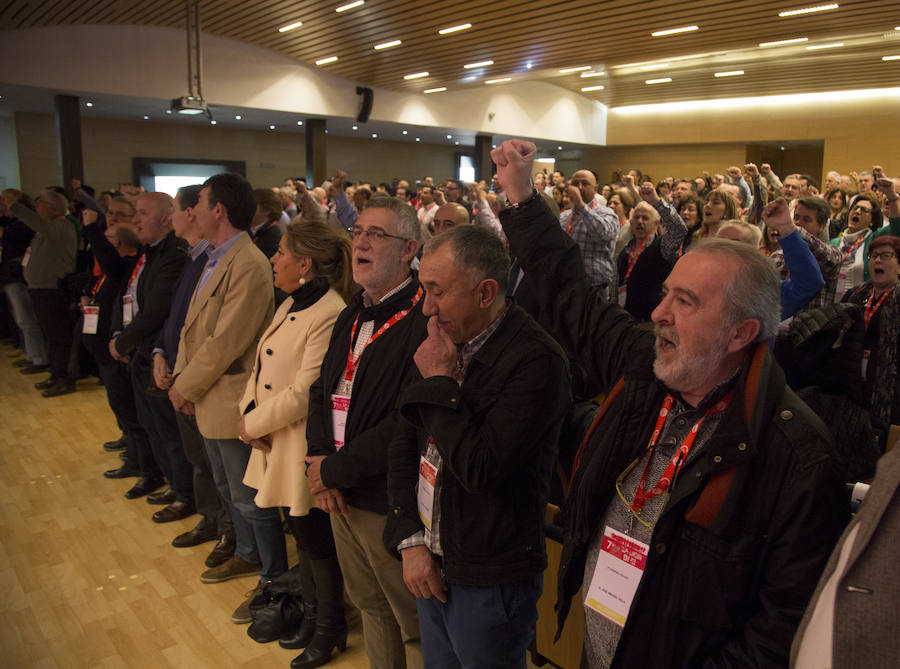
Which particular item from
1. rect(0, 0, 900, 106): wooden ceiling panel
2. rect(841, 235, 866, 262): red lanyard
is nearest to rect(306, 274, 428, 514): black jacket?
rect(841, 235, 866, 262): red lanyard

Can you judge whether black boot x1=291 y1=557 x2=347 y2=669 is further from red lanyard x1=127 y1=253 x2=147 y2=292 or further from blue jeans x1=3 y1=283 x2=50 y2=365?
blue jeans x1=3 y1=283 x2=50 y2=365

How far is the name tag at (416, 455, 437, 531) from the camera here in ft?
5.18

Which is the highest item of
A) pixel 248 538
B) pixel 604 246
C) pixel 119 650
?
pixel 604 246

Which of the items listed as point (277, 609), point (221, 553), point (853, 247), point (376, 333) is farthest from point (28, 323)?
point (853, 247)

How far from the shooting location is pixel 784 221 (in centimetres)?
260

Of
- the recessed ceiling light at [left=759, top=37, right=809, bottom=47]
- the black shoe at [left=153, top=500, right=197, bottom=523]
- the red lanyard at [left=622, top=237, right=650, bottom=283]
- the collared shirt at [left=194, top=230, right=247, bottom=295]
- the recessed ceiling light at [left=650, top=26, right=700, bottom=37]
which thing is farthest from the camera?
the recessed ceiling light at [left=759, top=37, right=809, bottom=47]

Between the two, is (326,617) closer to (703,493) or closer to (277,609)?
(277,609)

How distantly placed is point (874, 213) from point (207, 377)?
15.4ft

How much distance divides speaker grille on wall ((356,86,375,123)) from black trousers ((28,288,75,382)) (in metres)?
9.70

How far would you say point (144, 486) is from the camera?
399 cm

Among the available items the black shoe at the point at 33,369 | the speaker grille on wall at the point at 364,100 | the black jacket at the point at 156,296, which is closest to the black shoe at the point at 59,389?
the black shoe at the point at 33,369

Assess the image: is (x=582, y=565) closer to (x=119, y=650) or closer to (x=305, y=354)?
(x=305, y=354)

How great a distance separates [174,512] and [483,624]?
8.89 feet

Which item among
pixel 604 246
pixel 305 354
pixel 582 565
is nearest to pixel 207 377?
pixel 305 354
